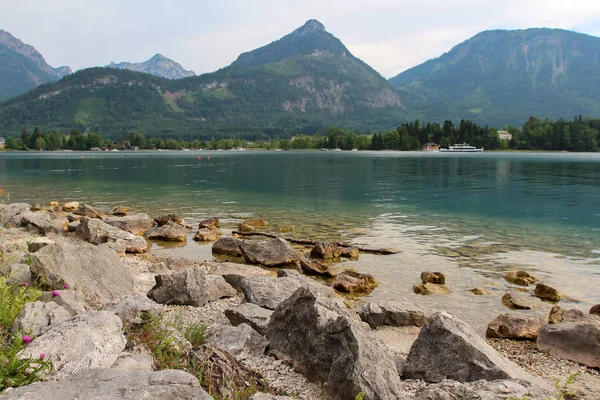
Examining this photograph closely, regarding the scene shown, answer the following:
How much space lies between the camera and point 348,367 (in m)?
7.50

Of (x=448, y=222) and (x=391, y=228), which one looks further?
(x=448, y=222)

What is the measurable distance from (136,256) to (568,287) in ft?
63.2

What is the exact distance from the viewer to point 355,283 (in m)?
16.8

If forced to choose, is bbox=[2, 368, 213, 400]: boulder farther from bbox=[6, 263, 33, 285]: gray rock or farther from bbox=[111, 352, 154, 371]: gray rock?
bbox=[6, 263, 33, 285]: gray rock

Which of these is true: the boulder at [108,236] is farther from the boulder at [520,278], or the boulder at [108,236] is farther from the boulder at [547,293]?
the boulder at [547,293]

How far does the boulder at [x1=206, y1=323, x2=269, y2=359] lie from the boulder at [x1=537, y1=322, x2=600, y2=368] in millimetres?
7482

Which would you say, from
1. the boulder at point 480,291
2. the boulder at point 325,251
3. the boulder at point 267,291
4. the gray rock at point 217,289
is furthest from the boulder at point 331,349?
the boulder at point 325,251

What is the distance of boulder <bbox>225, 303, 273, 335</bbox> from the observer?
10.3 m

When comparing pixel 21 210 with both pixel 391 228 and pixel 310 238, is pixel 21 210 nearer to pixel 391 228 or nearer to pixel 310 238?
pixel 310 238

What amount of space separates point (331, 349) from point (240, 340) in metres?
2.07

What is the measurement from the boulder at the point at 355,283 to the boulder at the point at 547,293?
5.96 m

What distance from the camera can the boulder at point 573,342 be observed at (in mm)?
10492

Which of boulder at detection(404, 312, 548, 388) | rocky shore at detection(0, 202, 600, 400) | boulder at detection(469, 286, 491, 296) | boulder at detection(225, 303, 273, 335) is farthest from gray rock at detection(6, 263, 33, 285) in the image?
boulder at detection(469, 286, 491, 296)

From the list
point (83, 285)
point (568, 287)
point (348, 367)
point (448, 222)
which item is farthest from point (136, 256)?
point (448, 222)
